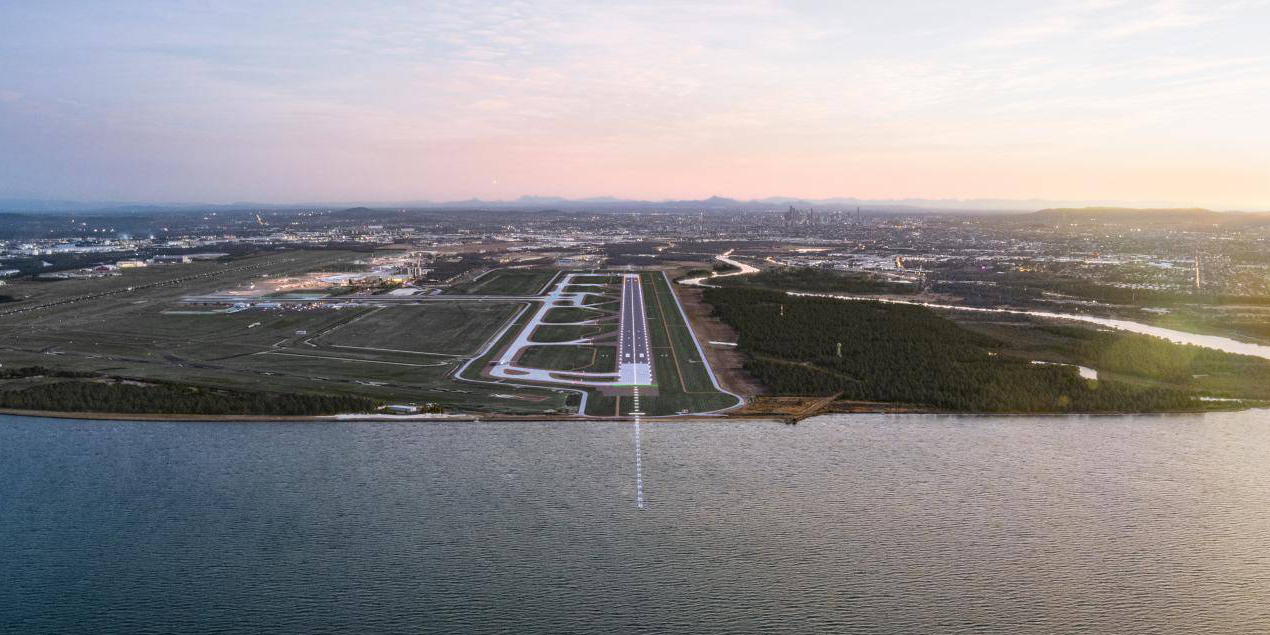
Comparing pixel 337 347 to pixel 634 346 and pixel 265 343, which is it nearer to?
pixel 265 343

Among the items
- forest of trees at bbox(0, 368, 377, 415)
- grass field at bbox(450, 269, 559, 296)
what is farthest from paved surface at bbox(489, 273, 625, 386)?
grass field at bbox(450, 269, 559, 296)

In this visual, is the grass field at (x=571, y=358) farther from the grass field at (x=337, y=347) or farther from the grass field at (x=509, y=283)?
the grass field at (x=509, y=283)

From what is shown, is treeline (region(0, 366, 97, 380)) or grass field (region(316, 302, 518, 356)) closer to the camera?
treeline (region(0, 366, 97, 380))

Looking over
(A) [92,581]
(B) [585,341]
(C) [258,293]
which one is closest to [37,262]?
(C) [258,293]

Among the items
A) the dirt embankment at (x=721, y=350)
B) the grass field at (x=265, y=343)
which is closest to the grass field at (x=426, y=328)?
the grass field at (x=265, y=343)

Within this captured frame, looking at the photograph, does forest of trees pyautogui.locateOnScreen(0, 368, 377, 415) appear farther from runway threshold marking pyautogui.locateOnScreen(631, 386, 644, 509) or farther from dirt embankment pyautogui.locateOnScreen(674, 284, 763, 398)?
dirt embankment pyautogui.locateOnScreen(674, 284, 763, 398)

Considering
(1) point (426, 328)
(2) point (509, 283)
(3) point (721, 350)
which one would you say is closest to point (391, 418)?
(3) point (721, 350)

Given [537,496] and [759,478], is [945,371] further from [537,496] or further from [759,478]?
[537,496]

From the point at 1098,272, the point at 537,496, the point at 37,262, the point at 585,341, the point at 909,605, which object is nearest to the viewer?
the point at 909,605
